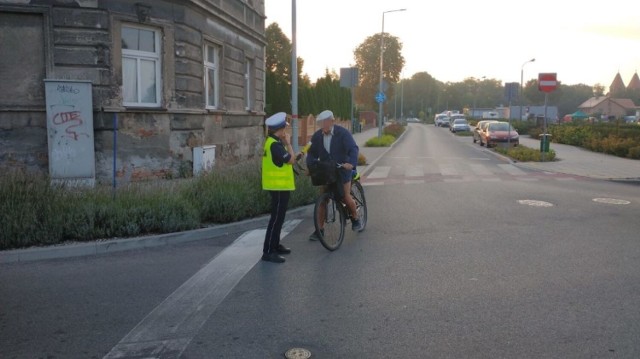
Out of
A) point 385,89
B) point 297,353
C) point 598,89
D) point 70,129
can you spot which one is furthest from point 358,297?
point 598,89

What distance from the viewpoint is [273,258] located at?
6695mm

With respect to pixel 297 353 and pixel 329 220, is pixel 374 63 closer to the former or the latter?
pixel 329 220

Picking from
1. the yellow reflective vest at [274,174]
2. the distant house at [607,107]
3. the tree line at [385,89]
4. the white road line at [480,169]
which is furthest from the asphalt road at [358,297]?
the distant house at [607,107]

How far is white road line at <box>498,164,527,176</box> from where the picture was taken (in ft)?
57.4

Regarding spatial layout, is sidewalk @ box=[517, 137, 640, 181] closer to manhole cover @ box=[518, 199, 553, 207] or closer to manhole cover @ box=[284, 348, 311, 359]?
manhole cover @ box=[518, 199, 553, 207]

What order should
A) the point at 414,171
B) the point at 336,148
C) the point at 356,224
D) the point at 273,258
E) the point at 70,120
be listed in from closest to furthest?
the point at 273,258, the point at 336,148, the point at 356,224, the point at 70,120, the point at 414,171

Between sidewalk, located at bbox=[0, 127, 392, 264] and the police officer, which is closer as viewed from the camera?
the police officer

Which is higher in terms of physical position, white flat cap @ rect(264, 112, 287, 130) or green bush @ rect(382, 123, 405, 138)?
white flat cap @ rect(264, 112, 287, 130)

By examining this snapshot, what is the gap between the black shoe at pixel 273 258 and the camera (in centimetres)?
669

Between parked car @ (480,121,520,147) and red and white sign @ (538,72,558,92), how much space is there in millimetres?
9183

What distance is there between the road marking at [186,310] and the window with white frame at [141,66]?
305 inches

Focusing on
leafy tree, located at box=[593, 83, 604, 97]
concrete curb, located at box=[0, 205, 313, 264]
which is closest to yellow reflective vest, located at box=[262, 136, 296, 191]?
concrete curb, located at box=[0, 205, 313, 264]

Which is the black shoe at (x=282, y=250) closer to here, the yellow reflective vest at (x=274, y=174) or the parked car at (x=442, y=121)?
the yellow reflective vest at (x=274, y=174)

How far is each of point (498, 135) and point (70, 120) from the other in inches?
944
